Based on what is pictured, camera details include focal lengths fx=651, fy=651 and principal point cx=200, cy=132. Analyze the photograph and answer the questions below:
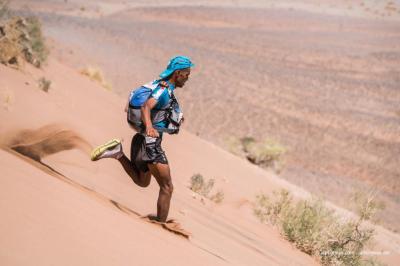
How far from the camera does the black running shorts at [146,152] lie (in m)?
5.18

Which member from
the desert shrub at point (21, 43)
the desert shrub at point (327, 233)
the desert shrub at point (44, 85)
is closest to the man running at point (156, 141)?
the desert shrub at point (327, 233)

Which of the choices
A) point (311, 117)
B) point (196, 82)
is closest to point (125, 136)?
point (311, 117)

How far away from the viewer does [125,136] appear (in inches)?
460

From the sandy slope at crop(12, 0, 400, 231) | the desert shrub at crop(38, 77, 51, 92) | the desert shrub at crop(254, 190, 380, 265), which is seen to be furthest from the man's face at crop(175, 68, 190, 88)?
the sandy slope at crop(12, 0, 400, 231)

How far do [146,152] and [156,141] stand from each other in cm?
13

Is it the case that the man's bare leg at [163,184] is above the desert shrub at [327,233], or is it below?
Result: above

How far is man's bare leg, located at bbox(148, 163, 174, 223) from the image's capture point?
526cm

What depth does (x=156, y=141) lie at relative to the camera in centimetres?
518

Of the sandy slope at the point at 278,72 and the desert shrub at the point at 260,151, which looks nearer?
the desert shrub at the point at 260,151

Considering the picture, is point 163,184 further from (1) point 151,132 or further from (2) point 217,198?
(2) point 217,198

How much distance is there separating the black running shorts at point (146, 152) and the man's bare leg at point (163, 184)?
51mm

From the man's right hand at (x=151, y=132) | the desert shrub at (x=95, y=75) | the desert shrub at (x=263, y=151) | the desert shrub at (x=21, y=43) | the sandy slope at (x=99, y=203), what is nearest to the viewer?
the sandy slope at (x=99, y=203)

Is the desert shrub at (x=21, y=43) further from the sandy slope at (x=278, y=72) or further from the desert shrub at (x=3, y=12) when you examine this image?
the sandy slope at (x=278, y=72)

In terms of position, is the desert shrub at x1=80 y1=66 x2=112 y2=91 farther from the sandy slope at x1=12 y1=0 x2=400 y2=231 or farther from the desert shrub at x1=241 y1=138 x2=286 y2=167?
the desert shrub at x1=241 y1=138 x2=286 y2=167
